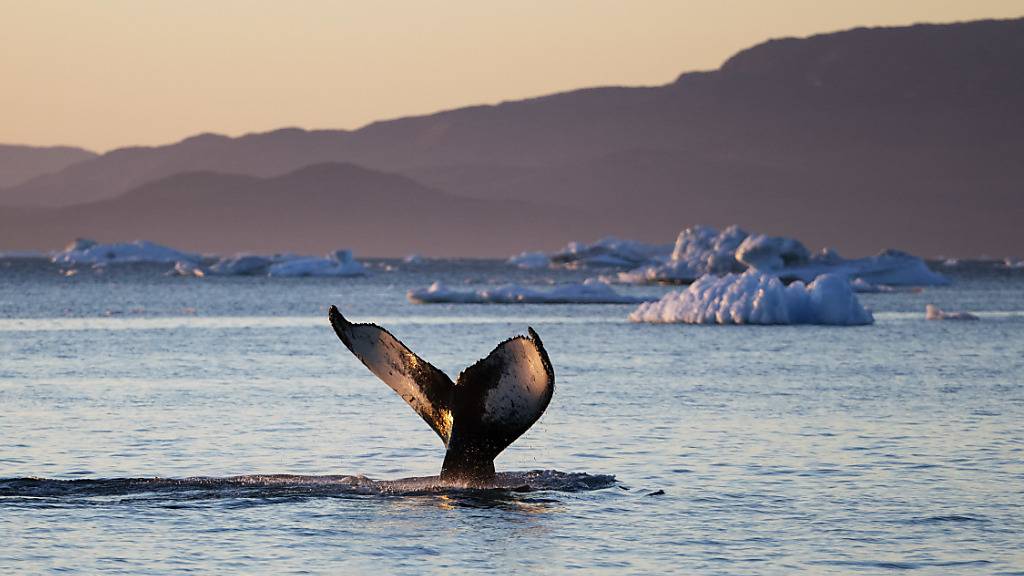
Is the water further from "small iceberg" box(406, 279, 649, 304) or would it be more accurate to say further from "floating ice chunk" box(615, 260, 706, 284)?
"floating ice chunk" box(615, 260, 706, 284)

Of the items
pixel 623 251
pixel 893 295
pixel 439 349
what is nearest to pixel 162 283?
pixel 623 251

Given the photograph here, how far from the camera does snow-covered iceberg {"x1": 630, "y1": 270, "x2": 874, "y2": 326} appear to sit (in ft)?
199

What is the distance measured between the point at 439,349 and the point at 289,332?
41.2 ft

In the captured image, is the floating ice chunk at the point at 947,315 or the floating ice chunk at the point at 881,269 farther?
the floating ice chunk at the point at 881,269

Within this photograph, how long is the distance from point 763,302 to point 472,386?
146ft

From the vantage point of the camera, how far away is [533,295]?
81.1 meters

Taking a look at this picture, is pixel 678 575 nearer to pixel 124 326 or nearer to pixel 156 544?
pixel 156 544

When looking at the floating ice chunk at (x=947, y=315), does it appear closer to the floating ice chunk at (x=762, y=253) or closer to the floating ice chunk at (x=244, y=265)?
the floating ice chunk at (x=762, y=253)

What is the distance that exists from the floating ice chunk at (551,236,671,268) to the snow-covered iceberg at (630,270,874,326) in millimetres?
96493

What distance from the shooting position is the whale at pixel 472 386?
16906mm

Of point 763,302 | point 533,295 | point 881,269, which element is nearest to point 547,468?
point 763,302

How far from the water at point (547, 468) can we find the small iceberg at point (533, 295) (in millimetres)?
31211

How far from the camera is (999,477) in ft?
68.8

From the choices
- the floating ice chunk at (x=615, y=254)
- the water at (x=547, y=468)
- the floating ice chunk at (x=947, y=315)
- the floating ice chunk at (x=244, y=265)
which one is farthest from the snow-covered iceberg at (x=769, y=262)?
the water at (x=547, y=468)
